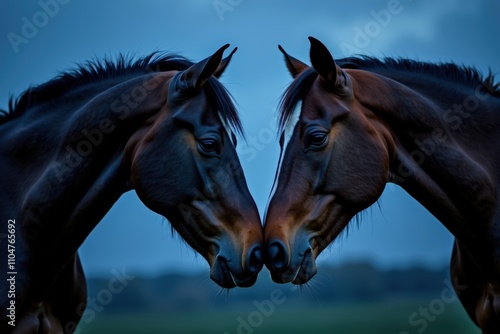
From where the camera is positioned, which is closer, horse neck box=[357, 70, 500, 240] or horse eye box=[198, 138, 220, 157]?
horse eye box=[198, 138, 220, 157]

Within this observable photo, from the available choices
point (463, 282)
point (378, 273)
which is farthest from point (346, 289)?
point (463, 282)

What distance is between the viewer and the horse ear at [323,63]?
189 inches

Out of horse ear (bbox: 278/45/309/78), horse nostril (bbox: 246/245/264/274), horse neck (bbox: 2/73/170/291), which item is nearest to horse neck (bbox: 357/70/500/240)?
horse ear (bbox: 278/45/309/78)

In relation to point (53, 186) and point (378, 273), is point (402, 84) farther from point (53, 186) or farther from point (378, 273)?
point (378, 273)

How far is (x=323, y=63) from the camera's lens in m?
4.90

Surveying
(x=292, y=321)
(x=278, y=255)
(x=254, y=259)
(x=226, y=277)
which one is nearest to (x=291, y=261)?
(x=278, y=255)

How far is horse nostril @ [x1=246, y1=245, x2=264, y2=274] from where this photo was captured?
4.44 meters

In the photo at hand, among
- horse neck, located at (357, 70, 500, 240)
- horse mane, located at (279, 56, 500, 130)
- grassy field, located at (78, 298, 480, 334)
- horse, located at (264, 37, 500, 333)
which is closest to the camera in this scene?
horse, located at (264, 37, 500, 333)

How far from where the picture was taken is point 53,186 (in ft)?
16.6

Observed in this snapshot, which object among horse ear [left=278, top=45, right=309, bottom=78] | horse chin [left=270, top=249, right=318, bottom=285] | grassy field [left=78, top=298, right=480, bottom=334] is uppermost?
horse ear [left=278, top=45, right=309, bottom=78]

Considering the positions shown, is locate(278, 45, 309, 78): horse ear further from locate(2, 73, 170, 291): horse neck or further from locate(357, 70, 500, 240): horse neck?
locate(2, 73, 170, 291): horse neck

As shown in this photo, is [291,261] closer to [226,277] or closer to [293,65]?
[226,277]

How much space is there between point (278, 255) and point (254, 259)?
0.17 m

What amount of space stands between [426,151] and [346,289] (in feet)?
244
